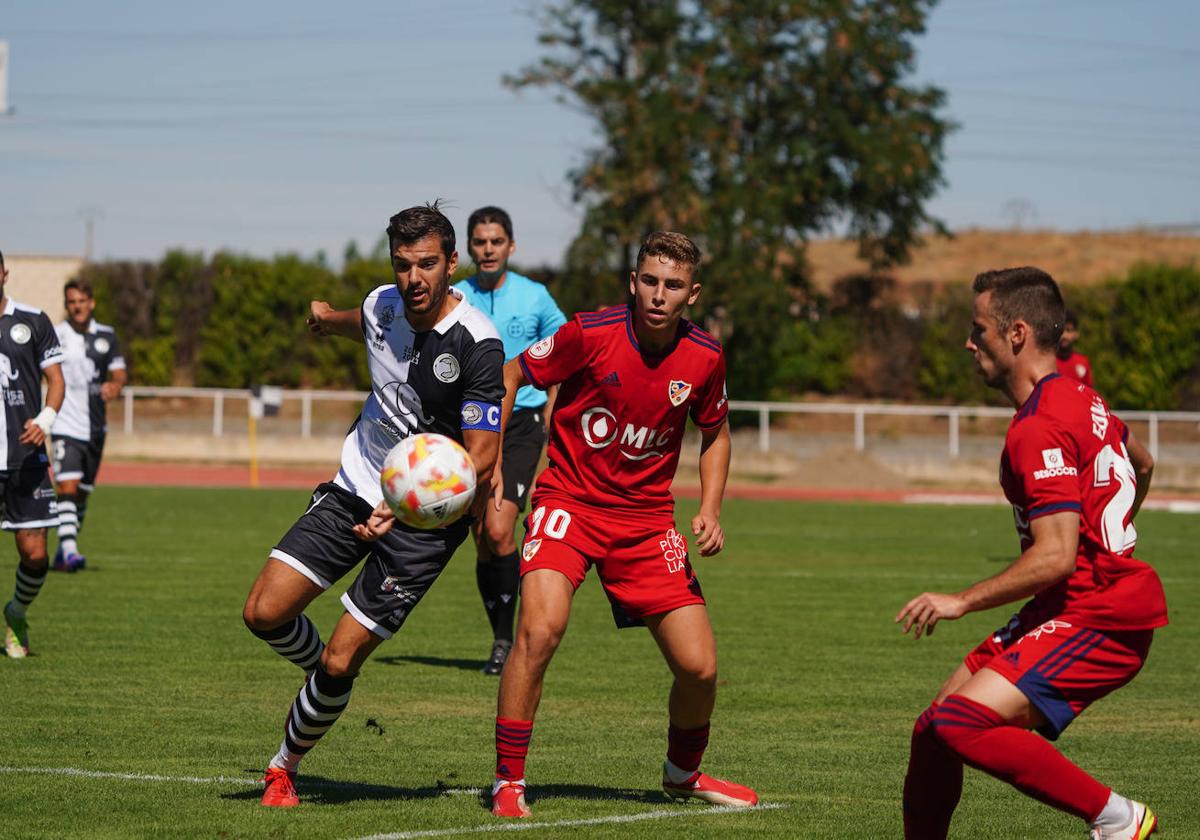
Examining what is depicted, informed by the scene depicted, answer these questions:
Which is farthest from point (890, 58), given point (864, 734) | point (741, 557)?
point (864, 734)

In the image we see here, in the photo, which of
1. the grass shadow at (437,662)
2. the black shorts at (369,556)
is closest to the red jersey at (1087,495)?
the black shorts at (369,556)

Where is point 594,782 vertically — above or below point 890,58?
below

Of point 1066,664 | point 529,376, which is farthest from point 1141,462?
point 529,376

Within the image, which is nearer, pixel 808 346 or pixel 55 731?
pixel 55 731

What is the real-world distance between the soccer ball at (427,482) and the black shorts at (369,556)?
303 mm

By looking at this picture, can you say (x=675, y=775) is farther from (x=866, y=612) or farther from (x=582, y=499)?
(x=866, y=612)

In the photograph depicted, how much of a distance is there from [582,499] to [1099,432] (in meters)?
2.16

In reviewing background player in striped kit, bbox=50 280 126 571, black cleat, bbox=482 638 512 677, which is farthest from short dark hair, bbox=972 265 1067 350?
background player in striped kit, bbox=50 280 126 571

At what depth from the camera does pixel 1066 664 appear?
4.95m

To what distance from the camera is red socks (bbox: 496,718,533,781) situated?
616 cm

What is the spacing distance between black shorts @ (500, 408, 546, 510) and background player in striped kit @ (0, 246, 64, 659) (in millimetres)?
2775

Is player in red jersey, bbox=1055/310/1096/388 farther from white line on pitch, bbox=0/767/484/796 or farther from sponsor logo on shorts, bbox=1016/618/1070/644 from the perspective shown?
sponsor logo on shorts, bbox=1016/618/1070/644

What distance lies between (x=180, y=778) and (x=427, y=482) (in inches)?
69.2

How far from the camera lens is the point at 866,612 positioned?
13602 millimetres
